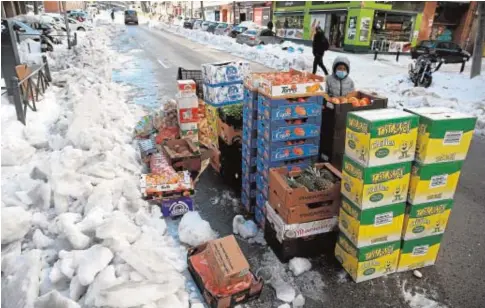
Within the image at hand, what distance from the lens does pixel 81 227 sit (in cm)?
380

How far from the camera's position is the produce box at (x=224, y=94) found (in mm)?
6172

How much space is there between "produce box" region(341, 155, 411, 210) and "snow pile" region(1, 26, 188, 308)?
190 centimetres

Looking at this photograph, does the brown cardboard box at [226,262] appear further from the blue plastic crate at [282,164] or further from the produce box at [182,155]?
the produce box at [182,155]

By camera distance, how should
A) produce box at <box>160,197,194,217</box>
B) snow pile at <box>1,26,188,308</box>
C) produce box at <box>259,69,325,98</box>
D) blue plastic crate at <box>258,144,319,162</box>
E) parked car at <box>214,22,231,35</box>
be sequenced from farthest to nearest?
parked car at <box>214,22,231,35</box>
produce box at <box>160,197,194,217</box>
blue plastic crate at <box>258,144,319,162</box>
produce box at <box>259,69,325,98</box>
snow pile at <box>1,26,188,308</box>

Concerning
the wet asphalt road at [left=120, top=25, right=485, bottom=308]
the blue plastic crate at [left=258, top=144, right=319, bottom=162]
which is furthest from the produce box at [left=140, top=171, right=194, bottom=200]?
the blue plastic crate at [left=258, top=144, right=319, bottom=162]

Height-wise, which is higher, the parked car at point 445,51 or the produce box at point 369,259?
the parked car at point 445,51

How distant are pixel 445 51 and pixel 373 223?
2055 centimetres

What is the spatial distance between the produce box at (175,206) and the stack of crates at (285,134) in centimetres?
100

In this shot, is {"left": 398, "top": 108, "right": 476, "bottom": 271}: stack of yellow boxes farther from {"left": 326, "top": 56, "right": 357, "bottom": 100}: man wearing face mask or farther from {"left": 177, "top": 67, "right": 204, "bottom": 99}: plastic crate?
{"left": 177, "top": 67, "right": 204, "bottom": 99}: plastic crate

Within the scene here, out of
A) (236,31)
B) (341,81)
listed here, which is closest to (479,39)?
(341,81)

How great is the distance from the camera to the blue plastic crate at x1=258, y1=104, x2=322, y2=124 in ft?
13.5

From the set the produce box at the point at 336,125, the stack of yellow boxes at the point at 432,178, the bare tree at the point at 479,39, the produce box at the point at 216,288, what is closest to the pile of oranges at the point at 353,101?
the produce box at the point at 336,125

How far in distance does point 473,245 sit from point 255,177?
2.88m

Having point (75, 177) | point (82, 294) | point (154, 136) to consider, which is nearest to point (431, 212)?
point (82, 294)
